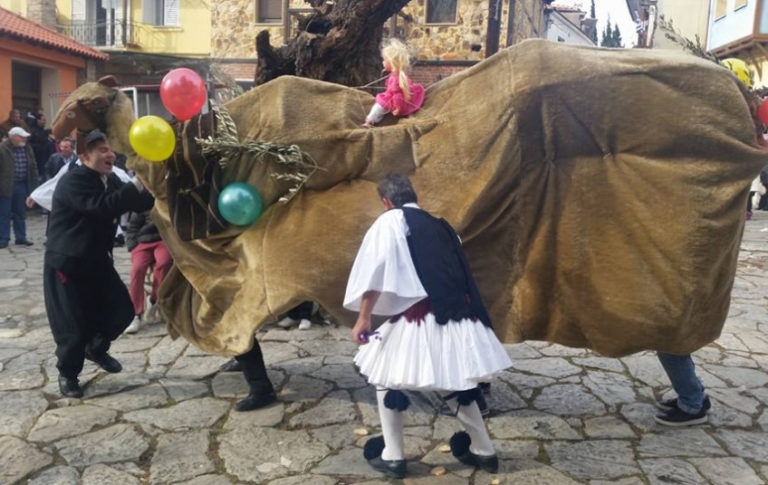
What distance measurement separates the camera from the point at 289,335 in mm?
6637

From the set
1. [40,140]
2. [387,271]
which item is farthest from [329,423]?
[40,140]

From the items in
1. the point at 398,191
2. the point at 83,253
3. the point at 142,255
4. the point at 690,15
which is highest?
the point at 690,15

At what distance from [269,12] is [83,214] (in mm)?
17869

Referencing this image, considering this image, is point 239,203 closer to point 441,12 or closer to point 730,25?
point 441,12

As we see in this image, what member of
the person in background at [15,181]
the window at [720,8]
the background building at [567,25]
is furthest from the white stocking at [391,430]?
the background building at [567,25]

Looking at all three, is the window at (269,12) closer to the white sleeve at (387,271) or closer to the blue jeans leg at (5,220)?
the blue jeans leg at (5,220)

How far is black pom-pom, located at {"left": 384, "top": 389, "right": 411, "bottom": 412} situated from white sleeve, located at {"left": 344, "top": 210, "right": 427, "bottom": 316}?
46 centimetres

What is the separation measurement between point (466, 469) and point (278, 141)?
220cm

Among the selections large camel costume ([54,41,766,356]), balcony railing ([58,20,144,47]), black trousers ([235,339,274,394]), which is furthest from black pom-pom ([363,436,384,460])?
balcony railing ([58,20,144,47])

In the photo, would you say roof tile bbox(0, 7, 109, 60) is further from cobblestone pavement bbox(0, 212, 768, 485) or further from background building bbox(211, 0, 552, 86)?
cobblestone pavement bbox(0, 212, 768, 485)

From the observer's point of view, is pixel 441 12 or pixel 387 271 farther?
pixel 441 12

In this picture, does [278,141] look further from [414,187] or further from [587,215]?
[587,215]

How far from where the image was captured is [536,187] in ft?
12.7

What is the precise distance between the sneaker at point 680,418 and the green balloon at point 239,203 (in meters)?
2.90
